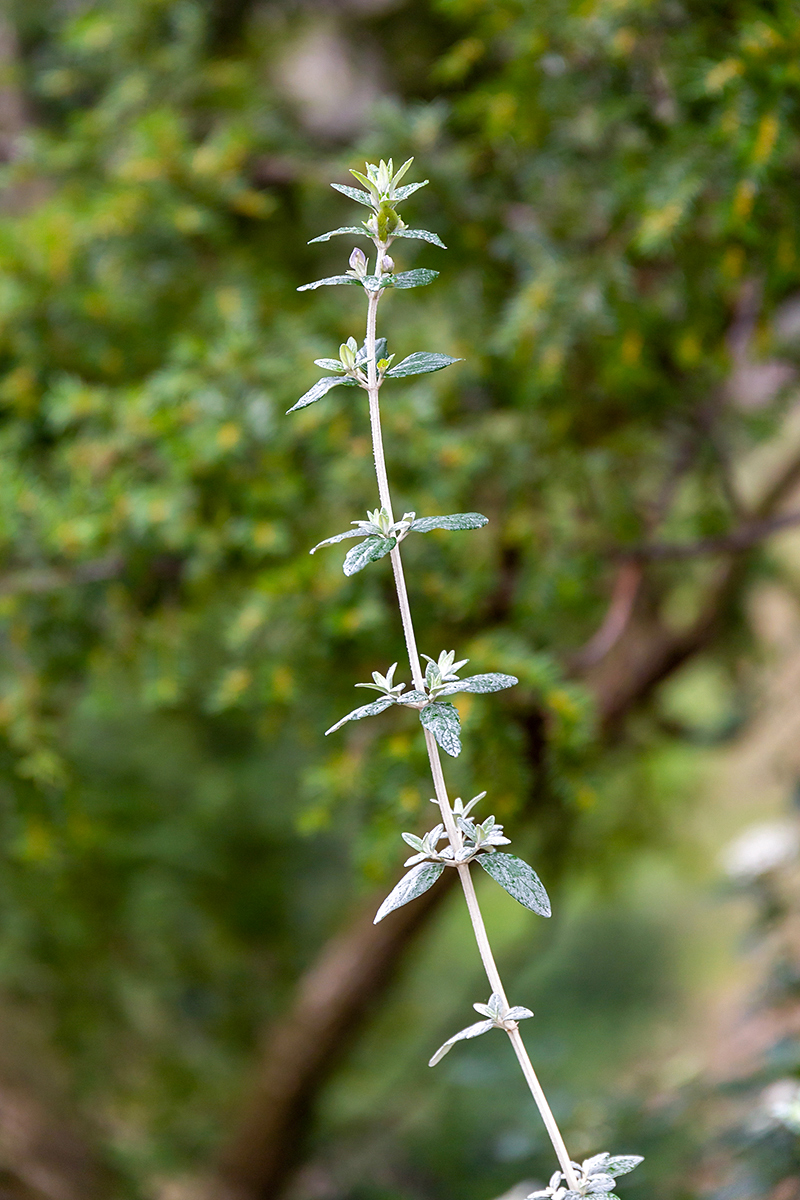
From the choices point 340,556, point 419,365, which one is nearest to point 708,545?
point 340,556

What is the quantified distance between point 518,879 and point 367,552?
6.2 inches

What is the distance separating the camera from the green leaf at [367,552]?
1.38 ft

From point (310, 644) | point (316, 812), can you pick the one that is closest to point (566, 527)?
point (310, 644)

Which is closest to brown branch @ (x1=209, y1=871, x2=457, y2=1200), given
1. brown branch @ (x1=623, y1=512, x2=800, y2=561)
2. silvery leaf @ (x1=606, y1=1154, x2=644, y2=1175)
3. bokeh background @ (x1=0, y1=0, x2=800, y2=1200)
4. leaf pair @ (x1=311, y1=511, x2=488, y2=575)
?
bokeh background @ (x1=0, y1=0, x2=800, y2=1200)

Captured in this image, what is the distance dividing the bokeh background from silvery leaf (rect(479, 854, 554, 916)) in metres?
0.37

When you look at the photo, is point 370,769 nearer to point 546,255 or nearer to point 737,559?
point 546,255

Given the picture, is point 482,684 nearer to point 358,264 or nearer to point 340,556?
point 358,264

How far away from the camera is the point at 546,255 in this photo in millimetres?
1229

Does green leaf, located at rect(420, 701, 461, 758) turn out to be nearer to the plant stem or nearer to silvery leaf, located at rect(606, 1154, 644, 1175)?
the plant stem

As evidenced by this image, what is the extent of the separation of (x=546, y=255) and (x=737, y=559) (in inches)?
29.2

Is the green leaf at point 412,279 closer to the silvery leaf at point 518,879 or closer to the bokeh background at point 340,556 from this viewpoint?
the silvery leaf at point 518,879

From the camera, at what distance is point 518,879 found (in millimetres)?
436

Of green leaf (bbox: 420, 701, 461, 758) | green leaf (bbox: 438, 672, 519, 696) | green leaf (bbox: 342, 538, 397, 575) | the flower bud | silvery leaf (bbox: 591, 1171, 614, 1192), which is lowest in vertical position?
silvery leaf (bbox: 591, 1171, 614, 1192)

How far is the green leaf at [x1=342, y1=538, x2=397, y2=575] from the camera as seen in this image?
42 centimetres
